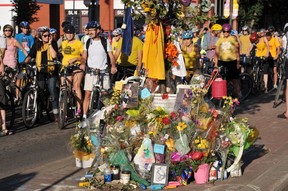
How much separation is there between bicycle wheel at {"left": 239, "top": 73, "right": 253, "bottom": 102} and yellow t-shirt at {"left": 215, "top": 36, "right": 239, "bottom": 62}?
1.86 metres

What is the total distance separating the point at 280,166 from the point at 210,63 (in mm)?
9265

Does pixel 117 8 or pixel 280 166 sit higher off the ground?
pixel 117 8

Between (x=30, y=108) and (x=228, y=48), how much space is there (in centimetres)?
506

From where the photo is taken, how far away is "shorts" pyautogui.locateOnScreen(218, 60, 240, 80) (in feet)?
48.6

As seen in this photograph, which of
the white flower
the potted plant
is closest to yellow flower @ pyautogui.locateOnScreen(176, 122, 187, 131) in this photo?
the white flower

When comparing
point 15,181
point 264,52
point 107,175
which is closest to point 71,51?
point 15,181

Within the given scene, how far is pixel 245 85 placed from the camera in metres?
17.1

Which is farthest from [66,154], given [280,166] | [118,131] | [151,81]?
[280,166]

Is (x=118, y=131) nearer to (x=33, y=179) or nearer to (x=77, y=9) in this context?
(x=33, y=179)

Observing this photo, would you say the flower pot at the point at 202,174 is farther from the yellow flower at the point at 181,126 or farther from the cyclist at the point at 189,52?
the cyclist at the point at 189,52

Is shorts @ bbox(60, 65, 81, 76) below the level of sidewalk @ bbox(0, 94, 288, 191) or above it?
above

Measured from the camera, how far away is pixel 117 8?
4881cm

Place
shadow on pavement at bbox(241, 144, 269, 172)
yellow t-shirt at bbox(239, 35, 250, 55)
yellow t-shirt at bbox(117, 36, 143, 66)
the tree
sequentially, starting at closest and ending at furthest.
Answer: shadow on pavement at bbox(241, 144, 269, 172), yellow t-shirt at bbox(117, 36, 143, 66), yellow t-shirt at bbox(239, 35, 250, 55), the tree

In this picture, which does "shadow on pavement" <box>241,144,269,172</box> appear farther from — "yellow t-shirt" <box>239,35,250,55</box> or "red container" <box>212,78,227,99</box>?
"yellow t-shirt" <box>239,35,250,55</box>
